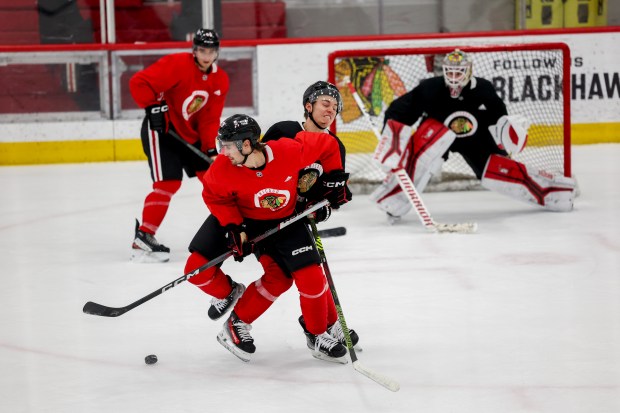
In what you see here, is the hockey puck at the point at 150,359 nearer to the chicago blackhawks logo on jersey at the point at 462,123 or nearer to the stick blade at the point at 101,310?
the stick blade at the point at 101,310

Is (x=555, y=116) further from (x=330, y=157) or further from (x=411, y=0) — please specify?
(x=330, y=157)

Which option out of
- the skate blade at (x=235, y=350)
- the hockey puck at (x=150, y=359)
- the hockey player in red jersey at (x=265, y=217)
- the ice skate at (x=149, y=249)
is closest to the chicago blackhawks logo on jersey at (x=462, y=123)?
the ice skate at (x=149, y=249)

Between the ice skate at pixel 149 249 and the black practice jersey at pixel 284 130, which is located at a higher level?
the black practice jersey at pixel 284 130

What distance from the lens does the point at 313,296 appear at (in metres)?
2.85

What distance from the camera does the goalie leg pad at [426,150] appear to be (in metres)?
5.19

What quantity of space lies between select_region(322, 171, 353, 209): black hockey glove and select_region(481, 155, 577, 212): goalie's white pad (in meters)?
2.43

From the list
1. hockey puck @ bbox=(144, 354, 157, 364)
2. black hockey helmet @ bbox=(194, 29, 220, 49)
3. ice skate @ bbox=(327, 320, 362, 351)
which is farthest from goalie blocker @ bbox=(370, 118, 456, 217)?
hockey puck @ bbox=(144, 354, 157, 364)

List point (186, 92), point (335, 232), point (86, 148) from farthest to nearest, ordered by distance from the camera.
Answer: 1. point (86, 148)
2. point (186, 92)
3. point (335, 232)

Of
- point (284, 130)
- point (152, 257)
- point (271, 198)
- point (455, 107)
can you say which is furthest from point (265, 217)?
point (455, 107)

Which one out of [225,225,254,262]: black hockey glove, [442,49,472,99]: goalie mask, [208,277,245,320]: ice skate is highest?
[442,49,472,99]: goalie mask

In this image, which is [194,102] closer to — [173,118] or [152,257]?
[173,118]

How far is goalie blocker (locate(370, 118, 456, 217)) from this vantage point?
516 centimetres

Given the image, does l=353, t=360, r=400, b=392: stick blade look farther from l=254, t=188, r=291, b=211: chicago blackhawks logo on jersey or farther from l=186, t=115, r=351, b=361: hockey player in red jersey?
l=254, t=188, r=291, b=211: chicago blackhawks logo on jersey

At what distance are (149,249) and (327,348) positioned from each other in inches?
69.5
